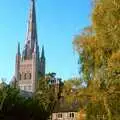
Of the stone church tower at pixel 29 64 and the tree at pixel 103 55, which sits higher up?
the stone church tower at pixel 29 64

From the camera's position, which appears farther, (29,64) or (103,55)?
(29,64)

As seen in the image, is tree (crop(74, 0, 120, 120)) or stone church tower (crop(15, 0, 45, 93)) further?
stone church tower (crop(15, 0, 45, 93))

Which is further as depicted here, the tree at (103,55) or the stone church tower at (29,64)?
the stone church tower at (29,64)

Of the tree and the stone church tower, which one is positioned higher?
the stone church tower

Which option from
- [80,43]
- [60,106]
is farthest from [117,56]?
[60,106]

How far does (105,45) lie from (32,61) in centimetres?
17462

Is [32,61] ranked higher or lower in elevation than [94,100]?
higher

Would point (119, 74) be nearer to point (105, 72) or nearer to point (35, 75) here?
point (105, 72)

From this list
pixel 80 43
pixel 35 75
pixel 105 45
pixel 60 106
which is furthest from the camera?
pixel 35 75

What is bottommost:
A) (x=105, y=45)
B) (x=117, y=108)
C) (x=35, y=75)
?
(x=117, y=108)

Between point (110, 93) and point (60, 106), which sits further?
point (60, 106)

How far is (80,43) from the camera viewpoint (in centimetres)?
2244

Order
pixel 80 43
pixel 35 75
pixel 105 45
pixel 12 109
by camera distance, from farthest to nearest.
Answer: pixel 35 75 < pixel 12 109 < pixel 80 43 < pixel 105 45

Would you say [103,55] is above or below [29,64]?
below
